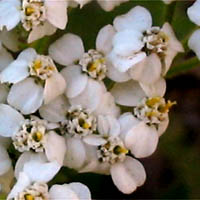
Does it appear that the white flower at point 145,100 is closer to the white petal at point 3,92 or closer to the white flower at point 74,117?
the white flower at point 74,117

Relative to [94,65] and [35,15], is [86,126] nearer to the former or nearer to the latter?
[94,65]

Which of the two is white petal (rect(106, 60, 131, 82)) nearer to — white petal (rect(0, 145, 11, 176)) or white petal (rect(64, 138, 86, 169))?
white petal (rect(64, 138, 86, 169))

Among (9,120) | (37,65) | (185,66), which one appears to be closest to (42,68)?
(37,65)

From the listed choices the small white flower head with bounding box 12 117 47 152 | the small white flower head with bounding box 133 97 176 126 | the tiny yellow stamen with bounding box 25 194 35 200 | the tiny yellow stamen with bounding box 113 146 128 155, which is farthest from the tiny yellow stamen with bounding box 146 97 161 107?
the tiny yellow stamen with bounding box 25 194 35 200

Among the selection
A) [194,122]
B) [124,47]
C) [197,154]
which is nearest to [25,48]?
[124,47]

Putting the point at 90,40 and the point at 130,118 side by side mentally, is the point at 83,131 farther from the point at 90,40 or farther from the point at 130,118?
the point at 90,40

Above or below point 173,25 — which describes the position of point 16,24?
above
